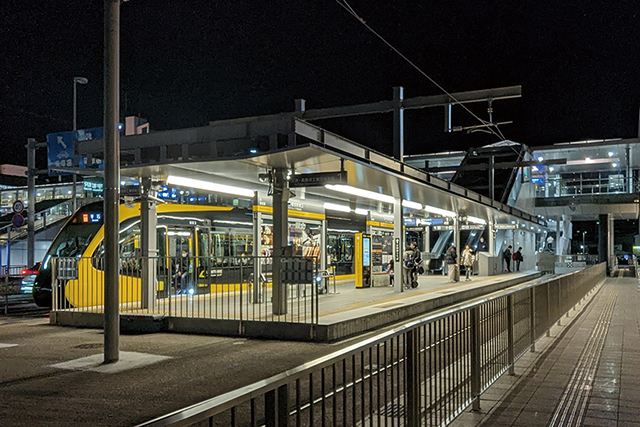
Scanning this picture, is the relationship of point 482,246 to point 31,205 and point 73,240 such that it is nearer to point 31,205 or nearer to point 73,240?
point 31,205

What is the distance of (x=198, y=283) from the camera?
41.0ft

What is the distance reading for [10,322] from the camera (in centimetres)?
1509

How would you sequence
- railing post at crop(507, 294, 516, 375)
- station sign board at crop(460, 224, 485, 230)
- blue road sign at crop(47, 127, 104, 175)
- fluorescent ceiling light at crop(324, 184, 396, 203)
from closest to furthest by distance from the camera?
railing post at crop(507, 294, 516, 375), fluorescent ceiling light at crop(324, 184, 396, 203), blue road sign at crop(47, 127, 104, 175), station sign board at crop(460, 224, 485, 230)

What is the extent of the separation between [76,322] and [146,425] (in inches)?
495

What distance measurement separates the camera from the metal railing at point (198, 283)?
39.1ft

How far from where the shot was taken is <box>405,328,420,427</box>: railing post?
4.28 metres

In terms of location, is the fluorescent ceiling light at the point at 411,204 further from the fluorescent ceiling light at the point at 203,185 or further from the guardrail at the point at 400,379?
the guardrail at the point at 400,379

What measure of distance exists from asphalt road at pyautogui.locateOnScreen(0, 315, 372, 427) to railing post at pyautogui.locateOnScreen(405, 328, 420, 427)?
301 cm

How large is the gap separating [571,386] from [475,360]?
1977mm

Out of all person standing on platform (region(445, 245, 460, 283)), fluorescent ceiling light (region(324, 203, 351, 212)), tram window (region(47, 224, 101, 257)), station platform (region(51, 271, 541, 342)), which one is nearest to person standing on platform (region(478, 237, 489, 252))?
person standing on platform (region(445, 245, 460, 283))

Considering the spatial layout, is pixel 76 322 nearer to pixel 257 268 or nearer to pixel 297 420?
pixel 257 268

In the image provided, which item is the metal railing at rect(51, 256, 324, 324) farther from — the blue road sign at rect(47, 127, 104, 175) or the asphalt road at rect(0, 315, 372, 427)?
the blue road sign at rect(47, 127, 104, 175)

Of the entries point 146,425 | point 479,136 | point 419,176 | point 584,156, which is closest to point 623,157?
point 584,156

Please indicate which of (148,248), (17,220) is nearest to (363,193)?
(148,248)
